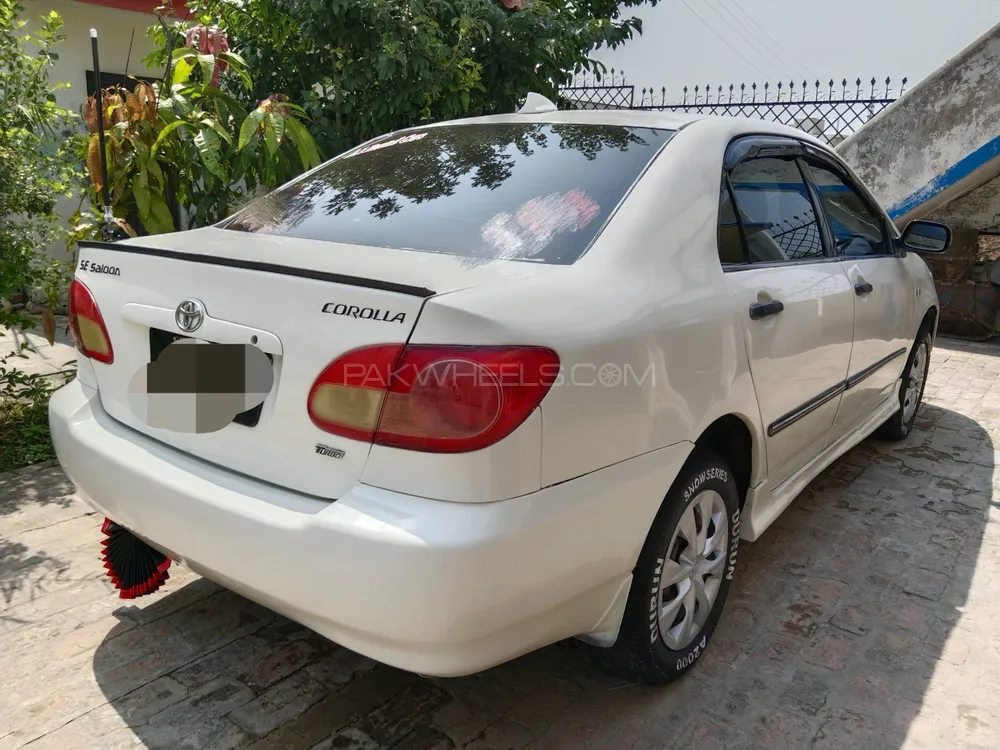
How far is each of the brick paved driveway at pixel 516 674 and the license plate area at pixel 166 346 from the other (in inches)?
34.8

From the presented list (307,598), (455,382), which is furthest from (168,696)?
(455,382)

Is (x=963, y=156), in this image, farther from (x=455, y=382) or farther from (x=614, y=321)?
(x=455, y=382)

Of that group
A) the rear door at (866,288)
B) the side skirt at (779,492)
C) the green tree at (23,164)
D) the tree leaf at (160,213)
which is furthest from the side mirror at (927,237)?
the green tree at (23,164)

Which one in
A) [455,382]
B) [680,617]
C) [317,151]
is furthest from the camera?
[317,151]

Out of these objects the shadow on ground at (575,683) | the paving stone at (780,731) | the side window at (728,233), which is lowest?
the paving stone at (780,731)

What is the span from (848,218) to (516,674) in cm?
253

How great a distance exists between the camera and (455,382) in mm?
1682

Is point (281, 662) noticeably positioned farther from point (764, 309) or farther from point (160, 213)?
point (160, 213)

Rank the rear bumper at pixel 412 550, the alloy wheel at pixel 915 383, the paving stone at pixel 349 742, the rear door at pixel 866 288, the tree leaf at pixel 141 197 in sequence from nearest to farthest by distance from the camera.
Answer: the rear bumper at pixel 412 550 < the paving stone at pixel 349 742 < the rear door at pixel 866 288 < the tree leaf at pixel 141 197 < the alloy wheel at pixel 915 383

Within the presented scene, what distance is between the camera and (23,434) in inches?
168

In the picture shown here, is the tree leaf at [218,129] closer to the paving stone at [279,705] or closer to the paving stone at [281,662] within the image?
the paving stone at [281,662]

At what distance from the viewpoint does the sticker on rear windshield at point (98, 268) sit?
2.24 m

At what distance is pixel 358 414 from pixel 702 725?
1.37 metres

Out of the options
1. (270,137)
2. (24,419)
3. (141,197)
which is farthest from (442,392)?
(24,419)
